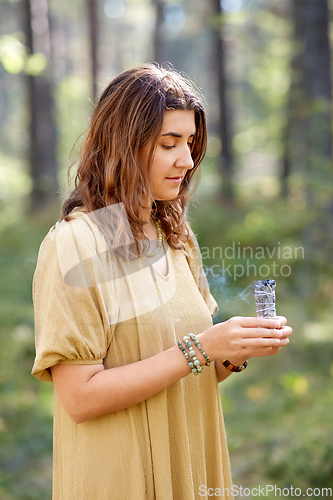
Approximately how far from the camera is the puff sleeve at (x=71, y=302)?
135cm

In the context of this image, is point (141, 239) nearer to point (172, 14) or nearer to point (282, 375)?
point (282, 375)

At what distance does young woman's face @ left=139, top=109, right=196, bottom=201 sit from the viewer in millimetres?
1609

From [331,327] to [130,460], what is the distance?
399 cm

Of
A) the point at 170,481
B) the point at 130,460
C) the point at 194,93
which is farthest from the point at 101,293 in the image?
the point at 194,93

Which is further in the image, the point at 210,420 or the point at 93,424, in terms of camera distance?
the point at 210,420

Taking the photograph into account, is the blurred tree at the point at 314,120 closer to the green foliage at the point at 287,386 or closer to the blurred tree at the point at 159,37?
the green foliage at the point at 287,386

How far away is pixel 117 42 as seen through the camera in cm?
3055

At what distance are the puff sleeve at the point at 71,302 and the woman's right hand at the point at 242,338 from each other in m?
0.34

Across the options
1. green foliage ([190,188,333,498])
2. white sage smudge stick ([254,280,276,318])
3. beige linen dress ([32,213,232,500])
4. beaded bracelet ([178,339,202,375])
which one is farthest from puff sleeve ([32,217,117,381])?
green foliage ([190,188,333,498])

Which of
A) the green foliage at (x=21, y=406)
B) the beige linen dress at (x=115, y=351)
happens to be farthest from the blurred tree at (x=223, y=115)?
the beige linen dress at (x=115, y=351)

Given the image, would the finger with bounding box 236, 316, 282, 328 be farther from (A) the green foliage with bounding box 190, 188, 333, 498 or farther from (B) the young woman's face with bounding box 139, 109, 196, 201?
(B) the young woman's face with bounding box 139, 109, 196, 201

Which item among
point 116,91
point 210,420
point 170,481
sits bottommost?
point 170,481

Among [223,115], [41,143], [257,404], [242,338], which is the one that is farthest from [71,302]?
[223,115]

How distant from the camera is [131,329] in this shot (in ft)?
4.86
